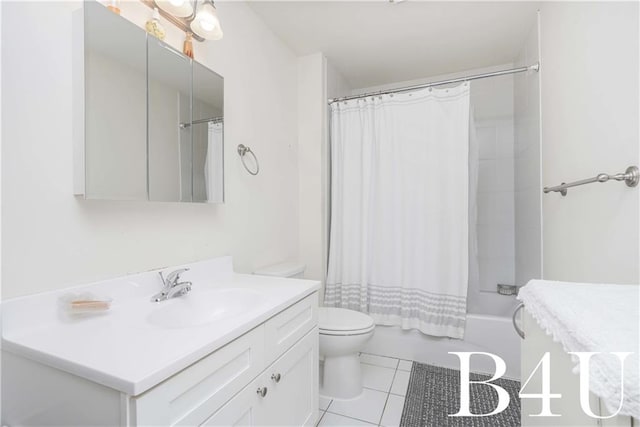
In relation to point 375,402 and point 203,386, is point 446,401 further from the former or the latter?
point 203,386

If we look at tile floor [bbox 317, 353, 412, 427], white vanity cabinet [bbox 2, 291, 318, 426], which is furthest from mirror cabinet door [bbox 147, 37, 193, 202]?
tile floor [bbox 317, 353, 412, 427]

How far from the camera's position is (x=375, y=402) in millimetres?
1672

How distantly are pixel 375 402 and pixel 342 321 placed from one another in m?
0.47

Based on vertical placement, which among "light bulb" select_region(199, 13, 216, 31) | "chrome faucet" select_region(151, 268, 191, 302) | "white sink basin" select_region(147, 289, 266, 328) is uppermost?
"light bulb" select_region(199, 13, 216, 31)

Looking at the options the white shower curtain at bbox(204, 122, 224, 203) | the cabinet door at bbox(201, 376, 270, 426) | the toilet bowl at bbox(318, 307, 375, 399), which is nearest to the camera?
the cabinet door at bbox(201, 376, 270, 426)

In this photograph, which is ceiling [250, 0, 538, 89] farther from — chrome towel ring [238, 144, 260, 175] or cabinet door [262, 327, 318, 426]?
cabinet door [262, 327, 318, 426]

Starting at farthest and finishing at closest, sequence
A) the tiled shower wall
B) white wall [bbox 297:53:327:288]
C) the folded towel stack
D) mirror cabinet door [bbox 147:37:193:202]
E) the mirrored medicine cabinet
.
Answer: the tiled shower wall → white wall [bbox 297:53:327:288] → mirror cabinet door [bbox 147:37:193:202] → the mirrored medicine cabinet → the folded towel stack

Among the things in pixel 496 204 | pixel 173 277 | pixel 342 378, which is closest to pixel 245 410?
pixel 173 277

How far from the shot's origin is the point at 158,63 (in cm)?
121

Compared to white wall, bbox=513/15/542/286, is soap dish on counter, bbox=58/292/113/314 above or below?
below

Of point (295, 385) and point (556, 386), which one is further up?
point (556, 386)

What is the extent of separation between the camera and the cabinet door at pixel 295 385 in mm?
1071

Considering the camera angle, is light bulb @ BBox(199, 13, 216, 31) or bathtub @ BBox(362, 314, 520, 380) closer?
light bulb @ BBox(199, 13, 216, 31)

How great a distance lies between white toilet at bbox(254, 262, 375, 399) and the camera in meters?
1.63
